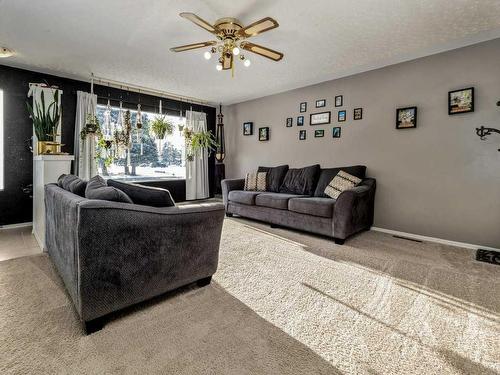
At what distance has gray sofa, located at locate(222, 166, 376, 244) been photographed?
3.24 meters

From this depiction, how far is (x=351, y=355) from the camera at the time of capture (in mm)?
1352

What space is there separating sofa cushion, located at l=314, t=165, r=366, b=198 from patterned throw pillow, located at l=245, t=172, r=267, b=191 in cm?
108

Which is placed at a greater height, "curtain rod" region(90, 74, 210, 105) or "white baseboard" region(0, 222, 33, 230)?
"curtain rod" region(90, 74, 210, 105)

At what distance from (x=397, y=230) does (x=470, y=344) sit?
2.50 metres

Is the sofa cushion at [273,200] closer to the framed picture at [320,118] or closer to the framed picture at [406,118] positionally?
the framed picture at [320,118]

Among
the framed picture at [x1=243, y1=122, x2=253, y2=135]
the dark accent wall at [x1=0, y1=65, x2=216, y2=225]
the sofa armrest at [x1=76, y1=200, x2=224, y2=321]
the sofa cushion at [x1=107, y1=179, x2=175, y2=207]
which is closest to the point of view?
the sofa armrest at [x1=76, y1=200, x2=224, y2=321]

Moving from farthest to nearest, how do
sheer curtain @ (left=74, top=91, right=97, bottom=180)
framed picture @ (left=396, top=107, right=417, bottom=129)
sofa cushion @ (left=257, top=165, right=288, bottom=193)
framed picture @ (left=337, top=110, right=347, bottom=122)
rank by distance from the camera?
1. sofa cushion @ (left=257, top=165, right=288, bottom=193)
2. sheer curtain @ (left=74, top=91, right=97, bottom=180)
3. framed picture @ (left=337, top=110, right=347, bottom=122)
4. framed picture @ (left=396, top=107, right=417, bottom=129)

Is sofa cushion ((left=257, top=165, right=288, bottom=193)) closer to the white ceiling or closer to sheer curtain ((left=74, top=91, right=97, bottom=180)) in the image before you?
the white ceiling

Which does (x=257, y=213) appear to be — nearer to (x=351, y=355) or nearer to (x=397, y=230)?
(x=397, y=230)

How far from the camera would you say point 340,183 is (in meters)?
3.80

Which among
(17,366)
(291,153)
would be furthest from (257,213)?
(17,366)

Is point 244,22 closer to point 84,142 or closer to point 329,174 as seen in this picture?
point 329,174

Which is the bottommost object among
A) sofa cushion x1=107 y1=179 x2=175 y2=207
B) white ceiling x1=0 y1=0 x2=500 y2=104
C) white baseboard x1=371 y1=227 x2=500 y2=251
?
white baseboard x1=371 y1=227 x2=500 y2=251

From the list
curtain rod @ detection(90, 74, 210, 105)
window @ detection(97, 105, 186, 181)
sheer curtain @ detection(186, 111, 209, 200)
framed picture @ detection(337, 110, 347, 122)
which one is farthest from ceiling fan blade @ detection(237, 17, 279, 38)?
sheer curtain @ detection(186, 111, 209, 200)
